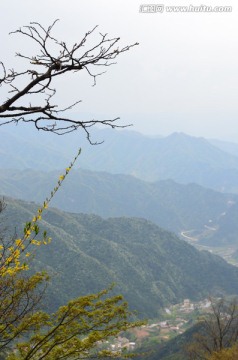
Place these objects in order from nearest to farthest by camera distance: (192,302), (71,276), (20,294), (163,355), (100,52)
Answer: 1. (100,52)
2. (20,294)
3. (163,355)
4. (71,276)
5. (192,302)

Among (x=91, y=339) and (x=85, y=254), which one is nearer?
(x=91, y=339)

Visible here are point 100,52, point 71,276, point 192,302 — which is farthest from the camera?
point 192,302

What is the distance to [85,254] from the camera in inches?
6486

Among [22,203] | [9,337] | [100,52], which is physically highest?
[22,203]

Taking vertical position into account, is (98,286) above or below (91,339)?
below

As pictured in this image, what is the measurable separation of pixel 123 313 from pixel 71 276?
142011 millimetres

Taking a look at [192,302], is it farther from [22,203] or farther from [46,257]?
[22,203]

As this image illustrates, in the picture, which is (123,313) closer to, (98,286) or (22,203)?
(98,286)

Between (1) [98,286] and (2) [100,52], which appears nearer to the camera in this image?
(2) [100,52]

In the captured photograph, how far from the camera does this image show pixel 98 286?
488 ft

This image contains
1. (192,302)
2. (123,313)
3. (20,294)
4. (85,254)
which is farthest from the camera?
(192,302)

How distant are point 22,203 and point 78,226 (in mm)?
31528

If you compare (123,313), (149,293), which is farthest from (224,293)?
(123,313)

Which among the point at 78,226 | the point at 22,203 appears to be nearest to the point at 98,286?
the point at 78,226
